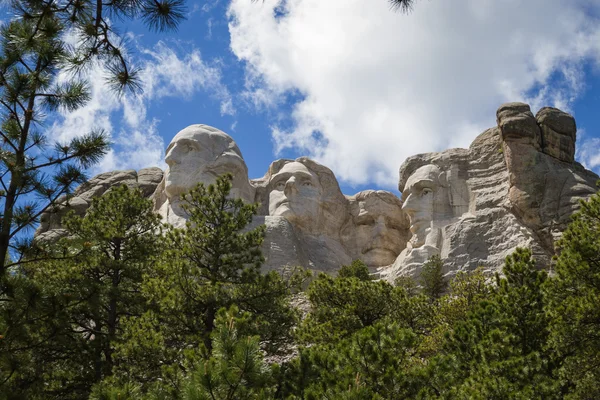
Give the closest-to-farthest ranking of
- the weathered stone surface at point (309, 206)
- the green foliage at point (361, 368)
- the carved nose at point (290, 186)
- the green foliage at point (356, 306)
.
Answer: the green foliage at point (361, 368), the green foliage at point (356, 306), the weathered stone surface at point (309, 206), the carved nose at point (290, 186)

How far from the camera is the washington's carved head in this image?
35.4 meters

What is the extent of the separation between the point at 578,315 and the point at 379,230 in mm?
21605

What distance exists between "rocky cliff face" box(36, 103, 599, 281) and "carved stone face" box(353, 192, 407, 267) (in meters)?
0.05

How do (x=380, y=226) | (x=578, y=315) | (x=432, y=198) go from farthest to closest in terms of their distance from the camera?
(x=380, y=226) < (x=432, y=198) < (x=578, y=315)

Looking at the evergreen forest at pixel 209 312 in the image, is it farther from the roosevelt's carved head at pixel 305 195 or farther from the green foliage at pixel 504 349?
the roosevelt's carved head at pixel 305 195

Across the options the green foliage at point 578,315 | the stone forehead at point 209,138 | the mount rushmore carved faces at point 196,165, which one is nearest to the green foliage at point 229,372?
the green foliage at point 578,315

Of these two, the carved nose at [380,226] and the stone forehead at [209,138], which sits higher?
the stone forehead at [209,138]

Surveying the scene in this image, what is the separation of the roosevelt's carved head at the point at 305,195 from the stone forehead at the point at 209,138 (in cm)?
248

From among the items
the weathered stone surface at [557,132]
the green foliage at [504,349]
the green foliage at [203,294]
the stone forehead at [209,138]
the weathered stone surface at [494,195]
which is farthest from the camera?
the stone forehead at [209,138]

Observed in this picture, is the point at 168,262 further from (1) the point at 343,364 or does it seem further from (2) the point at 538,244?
(2) the point at 538,244

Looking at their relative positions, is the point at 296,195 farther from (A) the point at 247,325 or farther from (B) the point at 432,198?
(A) the point at 247,325

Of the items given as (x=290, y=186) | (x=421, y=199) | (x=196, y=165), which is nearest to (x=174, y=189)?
(x=196, y=165)

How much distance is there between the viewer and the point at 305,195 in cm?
3469

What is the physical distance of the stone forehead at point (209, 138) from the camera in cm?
3341
